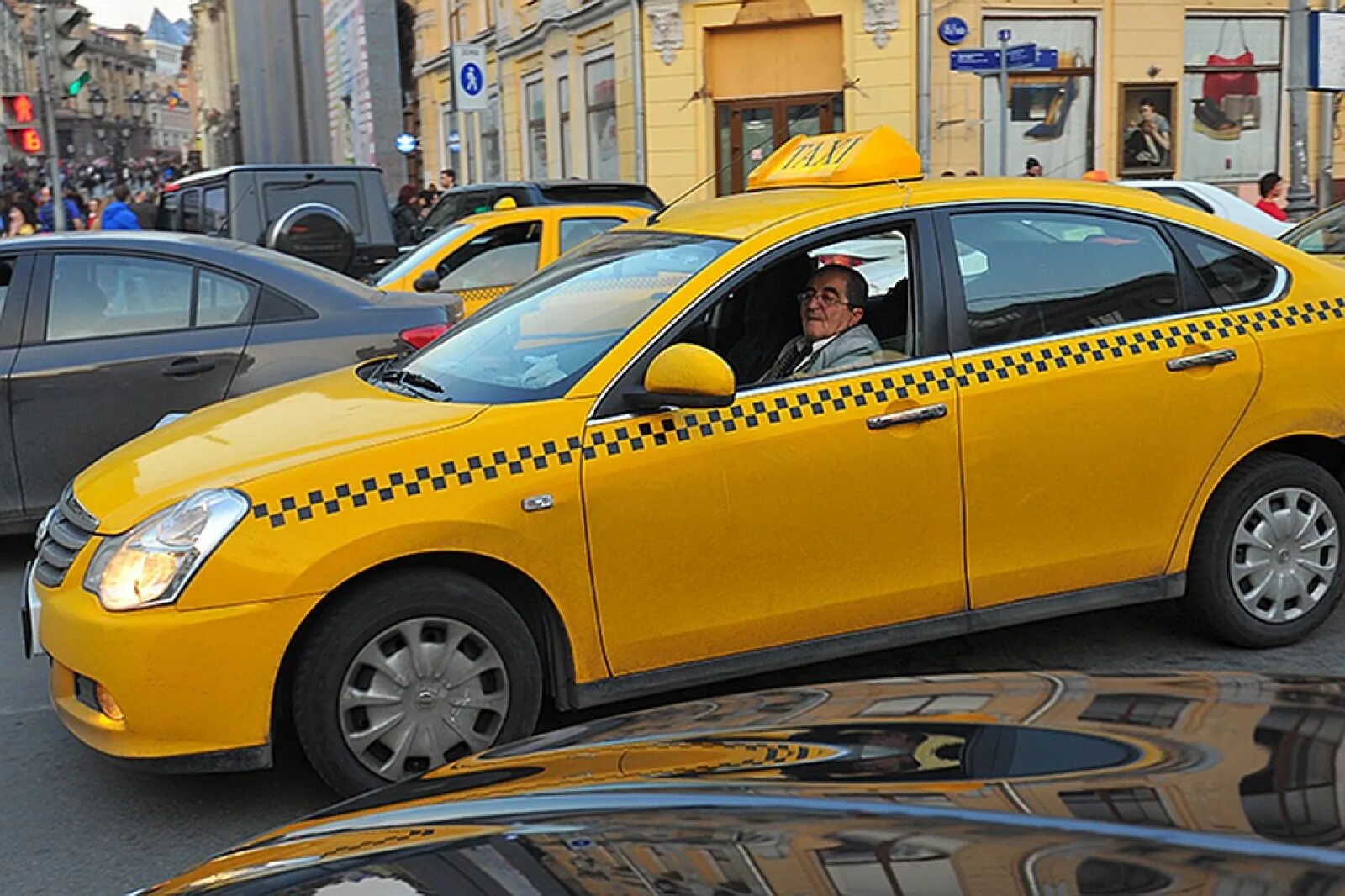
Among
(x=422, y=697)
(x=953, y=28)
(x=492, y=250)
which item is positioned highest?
(x=953, y=28)

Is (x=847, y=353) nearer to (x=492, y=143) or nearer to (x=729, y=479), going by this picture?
(x=729, y=479)

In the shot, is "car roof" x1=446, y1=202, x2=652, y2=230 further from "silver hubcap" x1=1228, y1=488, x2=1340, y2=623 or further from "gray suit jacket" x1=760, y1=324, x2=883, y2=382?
"silver hubcap" x1=1228, y1=488, x2=1340, y2=623

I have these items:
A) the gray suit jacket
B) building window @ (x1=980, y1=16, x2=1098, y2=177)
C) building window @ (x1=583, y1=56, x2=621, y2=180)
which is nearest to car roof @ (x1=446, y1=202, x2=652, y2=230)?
A: the gray suit jacket

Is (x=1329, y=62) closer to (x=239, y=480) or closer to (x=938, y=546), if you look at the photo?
(x=938, y=546)

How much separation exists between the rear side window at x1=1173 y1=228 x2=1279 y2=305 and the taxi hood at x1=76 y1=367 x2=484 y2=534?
248cm

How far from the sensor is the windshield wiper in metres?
4.55

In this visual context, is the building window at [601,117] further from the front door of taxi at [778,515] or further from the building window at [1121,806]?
the building window at [1121,806]

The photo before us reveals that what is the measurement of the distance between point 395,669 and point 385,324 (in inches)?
137

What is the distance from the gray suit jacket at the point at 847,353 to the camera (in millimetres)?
4578

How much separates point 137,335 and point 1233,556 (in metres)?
4.79

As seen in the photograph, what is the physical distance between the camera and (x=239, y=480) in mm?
3875

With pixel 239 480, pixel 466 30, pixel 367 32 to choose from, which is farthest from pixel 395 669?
pixel 367 32

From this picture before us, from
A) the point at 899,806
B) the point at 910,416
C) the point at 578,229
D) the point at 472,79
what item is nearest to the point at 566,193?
the point at 578,229

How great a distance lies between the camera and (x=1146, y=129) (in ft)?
69.6
